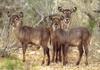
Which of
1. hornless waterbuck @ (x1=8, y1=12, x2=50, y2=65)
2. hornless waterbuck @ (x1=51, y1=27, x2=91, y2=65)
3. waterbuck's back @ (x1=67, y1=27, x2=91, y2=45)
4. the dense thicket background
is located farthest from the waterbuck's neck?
waterbuck's back @ (x1=67, y1=27, x2=91, y2=45)

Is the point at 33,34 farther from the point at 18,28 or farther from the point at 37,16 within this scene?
the point at 37,16

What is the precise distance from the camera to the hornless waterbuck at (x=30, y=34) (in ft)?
34.3

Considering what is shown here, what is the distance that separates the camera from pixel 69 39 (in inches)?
420

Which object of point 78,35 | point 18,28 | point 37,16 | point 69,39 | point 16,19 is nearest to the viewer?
point 78,35

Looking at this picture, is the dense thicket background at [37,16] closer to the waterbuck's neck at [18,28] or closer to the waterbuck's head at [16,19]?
the waterbuck's head at [16,19]

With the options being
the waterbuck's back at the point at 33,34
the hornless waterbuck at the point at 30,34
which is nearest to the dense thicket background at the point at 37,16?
the hornless waterbuck at the point at 30,34

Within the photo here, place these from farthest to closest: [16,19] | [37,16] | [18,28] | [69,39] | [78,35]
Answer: [37,16], [18,28], [16,19], [69,39], [78,35]

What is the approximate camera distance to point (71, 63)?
35.5 ft

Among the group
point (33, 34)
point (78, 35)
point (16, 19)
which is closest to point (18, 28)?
point (16, 19)

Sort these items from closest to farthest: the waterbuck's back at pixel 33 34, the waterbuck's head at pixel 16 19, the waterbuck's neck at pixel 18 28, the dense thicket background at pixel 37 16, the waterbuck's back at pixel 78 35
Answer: the waterbuck's back at pixel 33 34
the waterbuck's back at pixel 78 35
the waterbuck's head at pixel 16 19
the waterbuck's neck at pixel 18 28
the dense thicket background at pixel 37 16

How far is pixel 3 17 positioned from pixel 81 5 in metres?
2.86

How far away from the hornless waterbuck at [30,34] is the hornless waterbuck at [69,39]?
341mm

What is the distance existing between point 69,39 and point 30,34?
1194 mm

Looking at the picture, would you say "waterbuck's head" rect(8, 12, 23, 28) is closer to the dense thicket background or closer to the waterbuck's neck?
the waterbuck's neck
